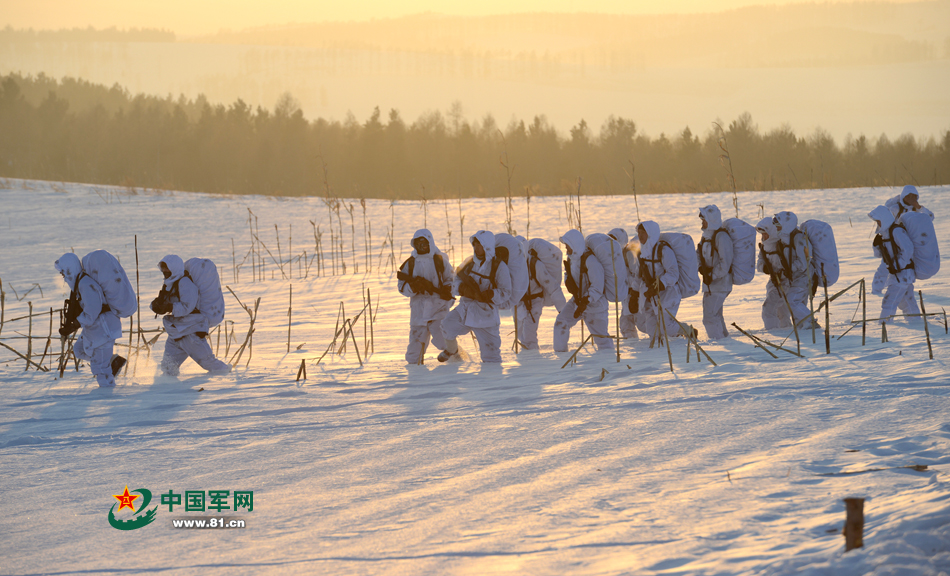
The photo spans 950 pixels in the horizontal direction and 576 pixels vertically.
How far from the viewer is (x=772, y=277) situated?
9.28m

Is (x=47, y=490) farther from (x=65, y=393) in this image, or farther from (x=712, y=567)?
(x=712, y=567)

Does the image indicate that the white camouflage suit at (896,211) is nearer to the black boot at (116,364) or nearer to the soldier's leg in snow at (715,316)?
the soldier's leg in snow at (715,316)

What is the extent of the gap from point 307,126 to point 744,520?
66377 mm

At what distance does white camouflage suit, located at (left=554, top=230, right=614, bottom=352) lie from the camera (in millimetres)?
8758

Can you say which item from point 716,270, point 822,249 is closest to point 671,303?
point 716,270

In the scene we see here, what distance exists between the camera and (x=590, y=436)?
514cm

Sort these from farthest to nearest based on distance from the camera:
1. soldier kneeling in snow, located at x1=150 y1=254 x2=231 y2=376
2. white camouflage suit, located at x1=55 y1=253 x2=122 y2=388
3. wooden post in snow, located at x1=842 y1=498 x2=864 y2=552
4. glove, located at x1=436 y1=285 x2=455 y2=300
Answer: glove, located at x1=436 y1=285 x2=455 y2=300 < soldier kneeling in snow, located at x1=150 y1=254 x2=231 y2=376 < white camouflage suit, located at x1=55 y1=253 x2=122 y2=388 < wooden post in snow, located at x1=842 y1=498 x2=864 y2=552

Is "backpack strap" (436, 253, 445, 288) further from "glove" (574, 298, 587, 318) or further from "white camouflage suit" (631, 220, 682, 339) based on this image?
"white camouflage suit" (631, 220, 682, 339)

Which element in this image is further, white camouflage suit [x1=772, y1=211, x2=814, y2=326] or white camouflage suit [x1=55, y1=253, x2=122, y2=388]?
white camouflage suit [x1=772, y1=211, x2=814, y2=326]

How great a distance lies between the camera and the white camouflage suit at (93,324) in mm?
7359

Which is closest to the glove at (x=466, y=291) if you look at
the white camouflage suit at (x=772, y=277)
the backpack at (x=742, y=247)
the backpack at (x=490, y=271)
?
the backpack at (x=490, y=271)

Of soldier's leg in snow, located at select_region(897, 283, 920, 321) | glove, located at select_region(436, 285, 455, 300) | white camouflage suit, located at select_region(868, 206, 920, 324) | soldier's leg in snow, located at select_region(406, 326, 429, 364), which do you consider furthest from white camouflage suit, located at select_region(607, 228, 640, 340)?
soldier's leg in snow, located at select_region(897, 283, 920, 321)

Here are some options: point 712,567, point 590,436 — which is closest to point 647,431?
point 590,436

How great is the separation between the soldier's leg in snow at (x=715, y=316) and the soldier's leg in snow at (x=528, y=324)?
2170 mm
